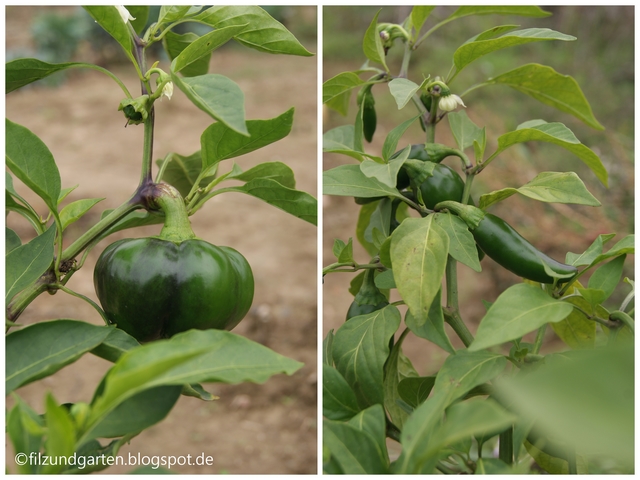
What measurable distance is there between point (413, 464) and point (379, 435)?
0.07 metres

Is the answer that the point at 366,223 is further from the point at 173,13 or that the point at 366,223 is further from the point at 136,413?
the point at 136,413

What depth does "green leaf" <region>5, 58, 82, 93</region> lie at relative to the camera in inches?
22.5

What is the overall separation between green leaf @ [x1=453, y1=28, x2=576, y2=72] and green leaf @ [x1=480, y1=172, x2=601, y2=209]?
0.12m

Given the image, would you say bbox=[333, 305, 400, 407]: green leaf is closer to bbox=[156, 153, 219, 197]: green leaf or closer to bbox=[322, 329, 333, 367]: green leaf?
bbox=[322, 329, 333, 367]: green leaf

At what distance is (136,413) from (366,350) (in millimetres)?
227

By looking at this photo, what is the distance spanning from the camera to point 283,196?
0.60 meters

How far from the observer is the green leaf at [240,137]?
0.54 metres

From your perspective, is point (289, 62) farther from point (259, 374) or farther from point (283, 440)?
point (259, 374)

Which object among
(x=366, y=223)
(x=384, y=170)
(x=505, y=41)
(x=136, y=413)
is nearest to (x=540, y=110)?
(x=366, y=223)

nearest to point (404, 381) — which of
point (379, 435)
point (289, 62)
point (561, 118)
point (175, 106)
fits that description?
point (379, 435)

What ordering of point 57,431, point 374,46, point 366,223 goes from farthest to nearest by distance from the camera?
point 366,223
point 374,46
point 57,431

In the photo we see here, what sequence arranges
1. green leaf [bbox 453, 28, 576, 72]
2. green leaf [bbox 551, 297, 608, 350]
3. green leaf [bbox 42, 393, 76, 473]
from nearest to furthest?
green leaf [bbox 42, 393, 76, 473], green leaf [bbox 453, 28, 576, 72], green leaf [bbox 551, 297, 608, 350]

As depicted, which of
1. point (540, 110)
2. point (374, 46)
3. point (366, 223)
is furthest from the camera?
point (540, 110)

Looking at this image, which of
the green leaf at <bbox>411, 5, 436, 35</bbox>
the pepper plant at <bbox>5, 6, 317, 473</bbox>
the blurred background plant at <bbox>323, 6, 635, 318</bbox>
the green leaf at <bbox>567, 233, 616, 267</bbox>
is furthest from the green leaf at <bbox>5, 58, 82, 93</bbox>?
the blurred background plant at <bbox>323, 6, 635, 318</bbox>
